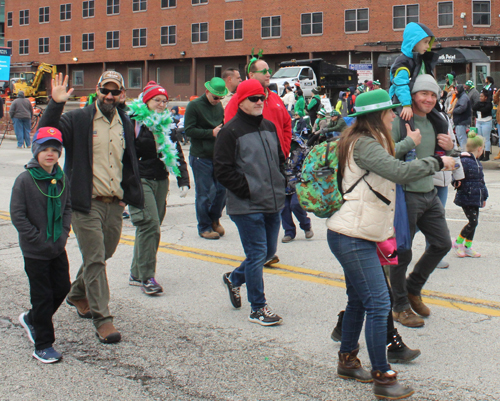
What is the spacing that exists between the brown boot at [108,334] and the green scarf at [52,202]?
815 mm

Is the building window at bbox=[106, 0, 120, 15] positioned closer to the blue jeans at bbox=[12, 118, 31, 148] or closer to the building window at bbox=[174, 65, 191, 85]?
the building window at bbox=[174, 65, 191, 85]

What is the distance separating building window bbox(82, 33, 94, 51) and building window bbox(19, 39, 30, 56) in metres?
8.32

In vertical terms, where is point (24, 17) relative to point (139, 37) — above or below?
above

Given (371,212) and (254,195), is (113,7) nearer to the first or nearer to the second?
(254,195)

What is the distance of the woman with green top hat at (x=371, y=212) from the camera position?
3.54 m

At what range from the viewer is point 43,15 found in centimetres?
6147

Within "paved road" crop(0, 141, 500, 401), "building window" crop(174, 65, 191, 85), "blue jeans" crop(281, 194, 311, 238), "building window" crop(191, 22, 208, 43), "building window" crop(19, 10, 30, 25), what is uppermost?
"building window" crop(19, 10, 30, 25)

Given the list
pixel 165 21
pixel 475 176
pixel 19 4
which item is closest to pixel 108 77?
pixel 475 176

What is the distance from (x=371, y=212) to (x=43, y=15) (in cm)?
6436

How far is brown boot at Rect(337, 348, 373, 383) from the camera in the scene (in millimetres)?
3823

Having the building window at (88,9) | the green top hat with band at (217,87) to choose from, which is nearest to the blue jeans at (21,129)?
the green top hat with band at (217,87)

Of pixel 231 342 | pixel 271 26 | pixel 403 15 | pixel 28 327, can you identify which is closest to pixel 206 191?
pixel 231 342

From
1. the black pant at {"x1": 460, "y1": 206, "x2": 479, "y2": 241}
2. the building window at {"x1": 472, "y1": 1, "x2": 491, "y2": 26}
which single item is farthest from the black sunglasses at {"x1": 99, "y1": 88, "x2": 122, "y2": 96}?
the building window at {"x1": 472, "y1": 1, "x2": 491, "y2": 26}

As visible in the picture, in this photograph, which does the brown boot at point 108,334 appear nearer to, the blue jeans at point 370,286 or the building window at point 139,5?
the blue jeans at point 370,286
